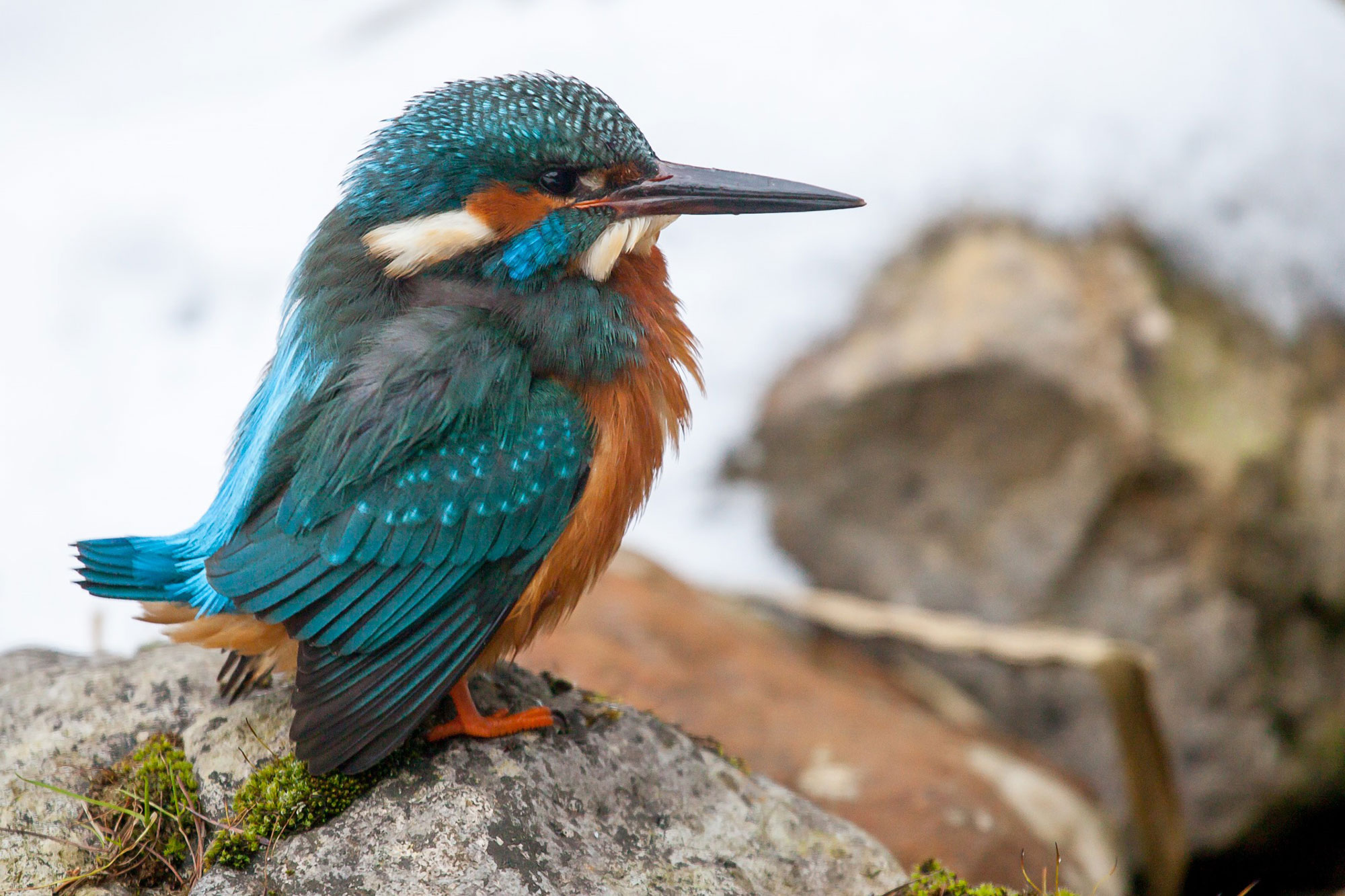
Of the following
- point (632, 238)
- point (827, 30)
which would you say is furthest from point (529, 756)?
point (827, 30)

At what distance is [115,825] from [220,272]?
5390mm

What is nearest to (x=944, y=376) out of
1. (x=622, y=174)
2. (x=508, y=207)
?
(x=622, y=174)

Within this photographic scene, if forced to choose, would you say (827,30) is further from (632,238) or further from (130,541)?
(130,541)

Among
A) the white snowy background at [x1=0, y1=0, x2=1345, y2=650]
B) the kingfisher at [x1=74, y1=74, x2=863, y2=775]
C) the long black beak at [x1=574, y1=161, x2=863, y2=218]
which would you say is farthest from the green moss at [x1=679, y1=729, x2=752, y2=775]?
the white snowy background at [x1=0, y1=0, x2=1345, y2=650]

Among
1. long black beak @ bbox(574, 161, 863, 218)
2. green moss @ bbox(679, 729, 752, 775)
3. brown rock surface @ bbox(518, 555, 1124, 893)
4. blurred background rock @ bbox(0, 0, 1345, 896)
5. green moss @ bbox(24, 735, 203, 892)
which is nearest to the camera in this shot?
green moss @ bbox(24, 735, 203, 892)

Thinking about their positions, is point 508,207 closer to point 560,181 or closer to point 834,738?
point 560,181

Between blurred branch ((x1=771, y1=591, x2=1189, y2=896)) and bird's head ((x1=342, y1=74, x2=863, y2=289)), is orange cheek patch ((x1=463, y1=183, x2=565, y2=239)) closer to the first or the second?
bird's head ((x1=342, y1=74, x2=863, y2=289))

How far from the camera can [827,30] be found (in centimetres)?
854

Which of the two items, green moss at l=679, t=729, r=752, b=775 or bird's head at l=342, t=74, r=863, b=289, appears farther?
green moss at l=679, t=729, r=752, b=775

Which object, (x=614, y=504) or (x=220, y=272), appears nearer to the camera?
(x=614, y=504)

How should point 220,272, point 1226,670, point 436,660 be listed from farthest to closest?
point 220,272 → point 1226,670 → point 436,660

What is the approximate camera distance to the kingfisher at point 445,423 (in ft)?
10.2

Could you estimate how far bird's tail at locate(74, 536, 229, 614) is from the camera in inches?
127

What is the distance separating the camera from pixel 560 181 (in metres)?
3.46
